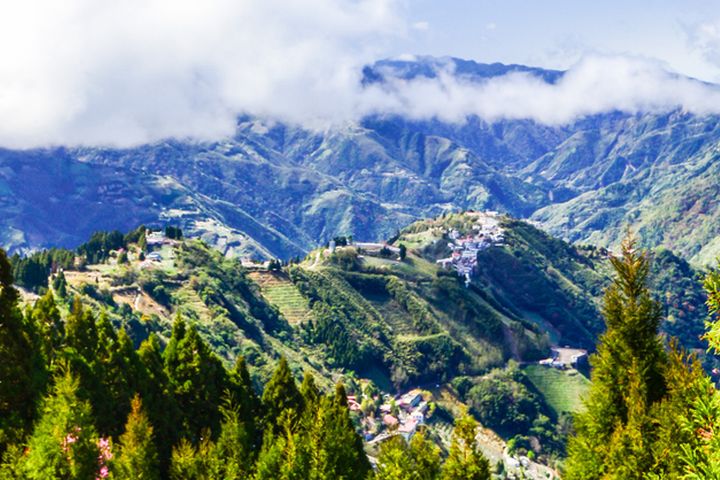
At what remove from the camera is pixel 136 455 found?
90.3 feet

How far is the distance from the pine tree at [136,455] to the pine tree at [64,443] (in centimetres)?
94

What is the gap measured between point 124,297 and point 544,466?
3431 inches

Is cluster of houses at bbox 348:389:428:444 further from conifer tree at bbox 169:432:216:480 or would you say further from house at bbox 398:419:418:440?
conifer tree at bbox 169:432:216:480

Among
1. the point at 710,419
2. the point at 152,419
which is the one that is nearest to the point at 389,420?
the point at 152,419

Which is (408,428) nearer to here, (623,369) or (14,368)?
(14,368)

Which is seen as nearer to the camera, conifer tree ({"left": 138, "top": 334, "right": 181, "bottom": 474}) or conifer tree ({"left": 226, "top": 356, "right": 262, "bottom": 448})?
conifer tree ({"left": 138, "top": 334, "right": 181, "bottom": 474})

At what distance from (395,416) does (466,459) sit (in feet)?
377

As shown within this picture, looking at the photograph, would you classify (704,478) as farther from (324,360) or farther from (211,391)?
(324,360)

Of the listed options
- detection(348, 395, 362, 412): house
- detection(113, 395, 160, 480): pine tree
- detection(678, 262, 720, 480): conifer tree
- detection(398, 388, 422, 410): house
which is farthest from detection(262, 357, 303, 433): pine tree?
detection(398, 388, 422, 410): house

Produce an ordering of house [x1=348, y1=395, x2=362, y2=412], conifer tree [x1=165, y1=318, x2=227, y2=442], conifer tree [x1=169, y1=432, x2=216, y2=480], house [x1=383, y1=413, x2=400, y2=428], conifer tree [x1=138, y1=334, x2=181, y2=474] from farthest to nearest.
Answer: house [x1=348, y1=395, x2=362, y2=412] → house [x1=383, y1=413, x2=400, y2=428] → conifer tree [x1=165, y1=318, x2=227, y2=442] → conifer tree [x1=138, y1=334, x2=181, y2=474] → conifer tree [x1=169, y1=432, x2=216, y2=480]

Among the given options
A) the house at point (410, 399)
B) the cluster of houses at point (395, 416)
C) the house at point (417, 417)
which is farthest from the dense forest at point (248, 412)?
the house at point (410, 399)

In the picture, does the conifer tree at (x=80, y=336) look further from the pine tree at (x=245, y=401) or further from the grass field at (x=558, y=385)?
the grass field at (x=558, y=385)

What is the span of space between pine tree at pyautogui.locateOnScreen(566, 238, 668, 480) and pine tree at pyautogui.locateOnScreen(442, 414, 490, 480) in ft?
10.8

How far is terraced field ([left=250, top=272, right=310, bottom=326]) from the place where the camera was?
182m
